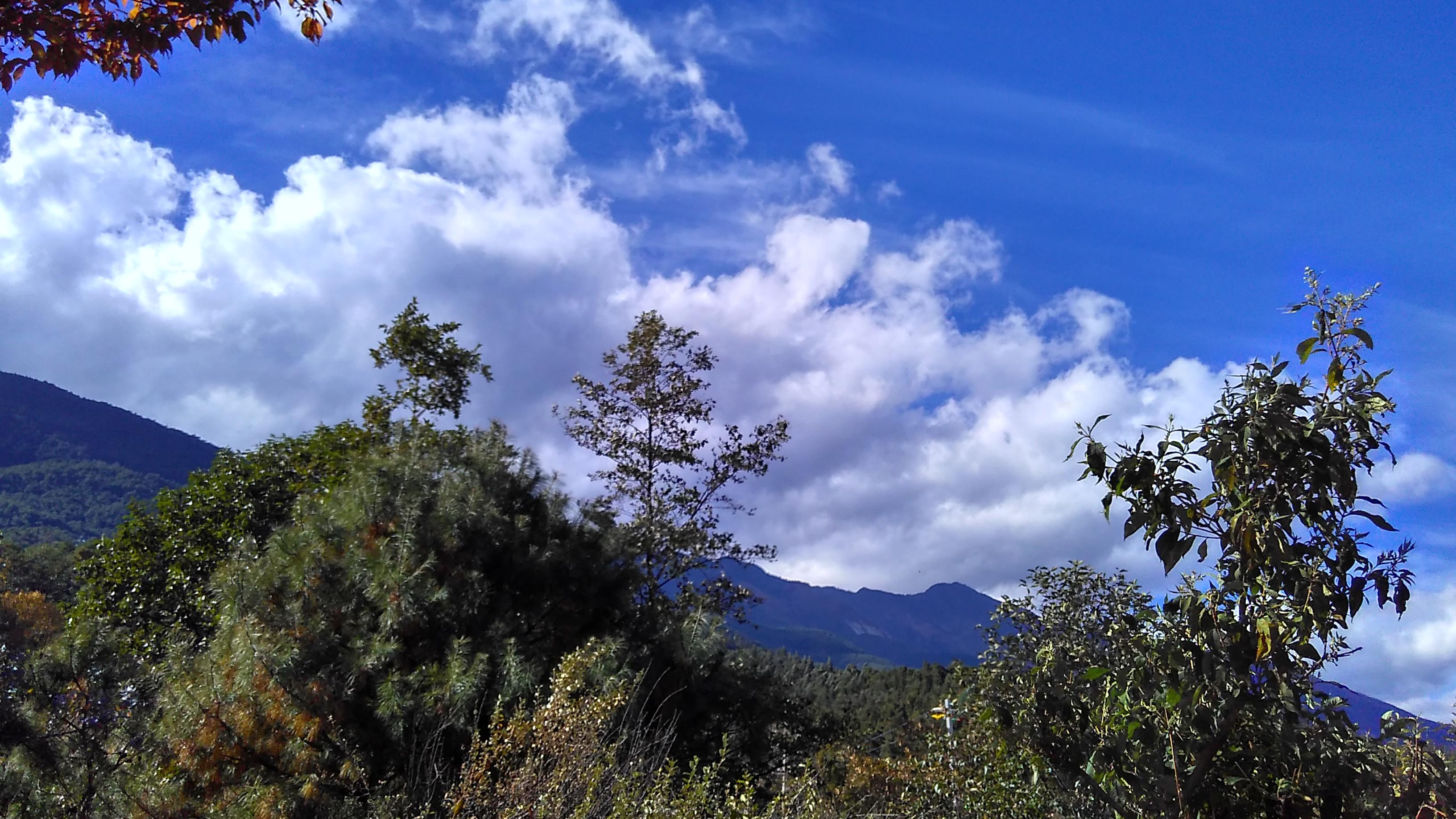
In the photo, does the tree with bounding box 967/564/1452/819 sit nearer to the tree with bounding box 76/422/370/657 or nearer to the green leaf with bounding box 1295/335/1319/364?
the green leaf with bounding box 1295/335/1319/364

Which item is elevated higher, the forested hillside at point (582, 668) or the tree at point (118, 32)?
the tree at point (118, 32)

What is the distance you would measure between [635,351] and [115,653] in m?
10.1

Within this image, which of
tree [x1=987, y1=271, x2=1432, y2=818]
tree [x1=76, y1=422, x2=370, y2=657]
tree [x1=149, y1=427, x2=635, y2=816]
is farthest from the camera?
tree [x1=76, y1=422, x2=370, y2=657]

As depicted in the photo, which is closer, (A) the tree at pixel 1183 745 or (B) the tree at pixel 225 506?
(A) the tree at pixel 1183 745

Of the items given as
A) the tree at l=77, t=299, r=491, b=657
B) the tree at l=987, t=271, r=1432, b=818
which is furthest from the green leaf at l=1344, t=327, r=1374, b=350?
the tree at l=77, t=299, r=491, b=657

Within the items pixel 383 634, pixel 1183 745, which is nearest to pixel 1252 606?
pixel 1183 745

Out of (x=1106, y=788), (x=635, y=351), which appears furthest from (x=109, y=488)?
(x=1106, y=788)

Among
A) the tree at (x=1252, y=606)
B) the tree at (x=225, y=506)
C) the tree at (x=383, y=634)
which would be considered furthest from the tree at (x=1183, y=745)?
the tree at (x=225, y=506)

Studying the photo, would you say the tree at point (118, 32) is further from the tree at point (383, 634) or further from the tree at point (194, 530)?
the tree at point (194, 530)

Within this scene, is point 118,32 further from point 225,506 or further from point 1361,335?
point 225,506

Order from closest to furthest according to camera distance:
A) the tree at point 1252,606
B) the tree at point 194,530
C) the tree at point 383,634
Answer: the tree at point 1252,606 → the tree at point 383,634 → the tree at point 194,530

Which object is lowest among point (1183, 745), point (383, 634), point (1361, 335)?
point (383, 634)

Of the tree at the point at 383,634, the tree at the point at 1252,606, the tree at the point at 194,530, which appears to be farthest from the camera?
the tree at the point at 194,530

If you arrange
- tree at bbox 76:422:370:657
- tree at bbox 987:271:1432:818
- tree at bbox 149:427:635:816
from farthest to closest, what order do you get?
tree at bbox 76:422:370:657
tree at bbox 149:427:635:816
tree at bbox 987:271:1432:818
